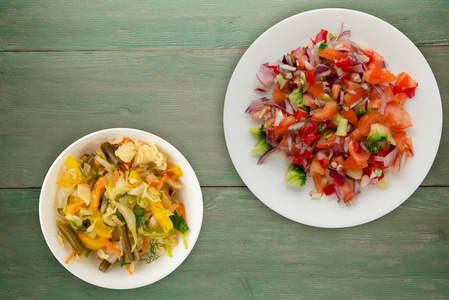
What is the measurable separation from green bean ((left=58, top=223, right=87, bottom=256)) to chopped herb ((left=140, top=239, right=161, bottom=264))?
0.23 metres

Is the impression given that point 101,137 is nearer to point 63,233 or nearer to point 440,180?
point 63,233

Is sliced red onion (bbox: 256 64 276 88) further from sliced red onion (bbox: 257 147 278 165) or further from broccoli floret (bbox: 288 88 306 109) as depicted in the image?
sliced red onion (bbox: 257 147 278 165)

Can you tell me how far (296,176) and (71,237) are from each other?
824mm

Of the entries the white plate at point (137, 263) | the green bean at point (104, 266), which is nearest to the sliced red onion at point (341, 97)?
the white plate at point (137, 263)

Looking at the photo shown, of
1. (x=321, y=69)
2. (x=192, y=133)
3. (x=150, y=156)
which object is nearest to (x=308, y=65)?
(x=321, y=69)

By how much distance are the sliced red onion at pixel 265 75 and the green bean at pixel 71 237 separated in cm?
85

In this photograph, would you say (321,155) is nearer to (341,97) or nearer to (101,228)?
(341,97)

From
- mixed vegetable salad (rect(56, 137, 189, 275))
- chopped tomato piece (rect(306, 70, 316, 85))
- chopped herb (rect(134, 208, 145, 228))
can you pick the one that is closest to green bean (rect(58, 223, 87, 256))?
mixed vegetable salad (rect(56, 137, 189, 275))

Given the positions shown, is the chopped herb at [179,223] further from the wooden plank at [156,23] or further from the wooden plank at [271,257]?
the wooden plank at [156,23]

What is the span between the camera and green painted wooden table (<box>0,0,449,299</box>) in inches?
62.0

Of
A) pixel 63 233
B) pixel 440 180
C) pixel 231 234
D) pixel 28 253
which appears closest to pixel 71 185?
pixel 63 233

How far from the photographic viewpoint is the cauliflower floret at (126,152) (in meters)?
1.38

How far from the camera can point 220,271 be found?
1682mm

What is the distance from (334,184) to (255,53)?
1.85 ft
